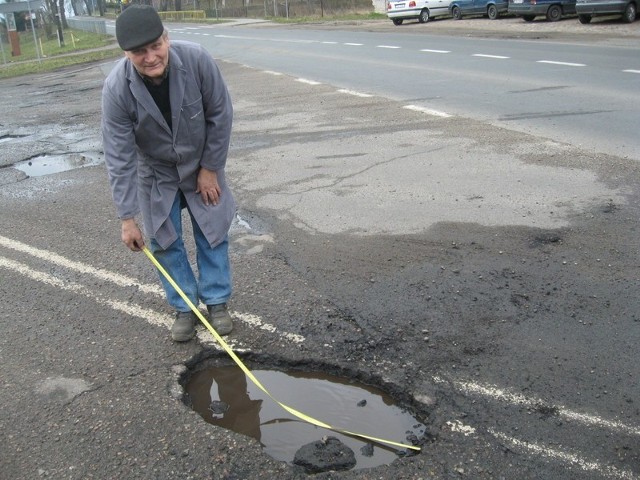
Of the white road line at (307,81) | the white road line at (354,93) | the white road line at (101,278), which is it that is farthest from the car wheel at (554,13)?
the white road line at (101,278)

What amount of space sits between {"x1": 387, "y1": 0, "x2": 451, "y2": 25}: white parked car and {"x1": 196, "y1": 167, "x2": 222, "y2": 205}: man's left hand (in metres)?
27.5

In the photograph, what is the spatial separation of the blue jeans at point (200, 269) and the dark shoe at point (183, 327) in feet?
0.14

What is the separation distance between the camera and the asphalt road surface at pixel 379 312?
3135mm

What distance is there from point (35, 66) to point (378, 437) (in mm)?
27531

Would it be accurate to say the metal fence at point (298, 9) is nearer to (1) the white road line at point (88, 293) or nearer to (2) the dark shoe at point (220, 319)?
(1) the white road line at point (88, 293)

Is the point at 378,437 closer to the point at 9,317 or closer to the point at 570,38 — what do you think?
the point at 9,317

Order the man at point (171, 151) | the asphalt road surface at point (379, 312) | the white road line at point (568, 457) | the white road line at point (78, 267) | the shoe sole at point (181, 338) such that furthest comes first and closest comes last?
the white road line at point (78, 267) → the shoe sole at point (181, 338) → the man at point (171, 151) → the asphalt road surface at point (379, 312) → the white road line at point (568, 457)

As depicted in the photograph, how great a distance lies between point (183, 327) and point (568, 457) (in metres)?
2.27

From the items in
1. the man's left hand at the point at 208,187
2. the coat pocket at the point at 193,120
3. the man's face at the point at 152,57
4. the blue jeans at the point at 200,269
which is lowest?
the blue jeans at the point at 200,269

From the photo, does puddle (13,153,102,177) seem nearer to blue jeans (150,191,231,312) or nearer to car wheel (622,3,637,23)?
blue jeans (150,191,231,312)

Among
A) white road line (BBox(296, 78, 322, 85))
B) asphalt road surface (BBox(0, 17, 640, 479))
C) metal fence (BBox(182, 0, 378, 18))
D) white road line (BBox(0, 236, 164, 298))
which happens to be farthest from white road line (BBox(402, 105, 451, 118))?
metal fence (BBox(182, 0, 378, 18))

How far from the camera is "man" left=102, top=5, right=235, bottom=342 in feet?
12.0

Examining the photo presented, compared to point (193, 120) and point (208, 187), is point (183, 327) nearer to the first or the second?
point (208, 187)

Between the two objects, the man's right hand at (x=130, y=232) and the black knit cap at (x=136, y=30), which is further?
the man's right hand at (x=130, y=232)
